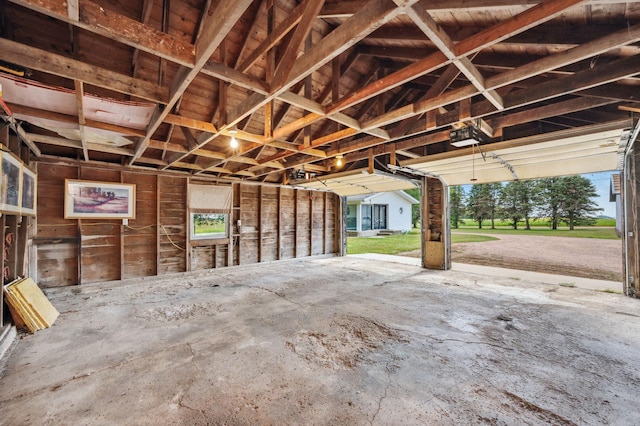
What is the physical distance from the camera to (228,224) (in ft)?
24.9

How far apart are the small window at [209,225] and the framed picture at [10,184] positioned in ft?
12.7

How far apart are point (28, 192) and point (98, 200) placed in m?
2.05

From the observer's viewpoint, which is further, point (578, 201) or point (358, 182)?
point (578, 201)

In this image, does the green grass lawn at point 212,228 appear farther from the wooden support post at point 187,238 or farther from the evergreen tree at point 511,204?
the evergreen tree at point 511,204

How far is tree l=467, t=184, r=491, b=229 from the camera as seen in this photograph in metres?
28.8

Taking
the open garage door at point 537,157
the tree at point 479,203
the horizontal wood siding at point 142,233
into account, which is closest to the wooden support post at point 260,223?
the horizontal wood siding at point 142,233

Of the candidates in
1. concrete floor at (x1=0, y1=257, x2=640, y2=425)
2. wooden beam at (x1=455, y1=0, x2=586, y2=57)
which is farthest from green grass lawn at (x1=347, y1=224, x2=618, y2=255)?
wooden beam at (x1=455, y1=0, x2=586, y2=57)

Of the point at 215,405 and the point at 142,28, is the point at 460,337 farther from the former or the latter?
the point at 142,28

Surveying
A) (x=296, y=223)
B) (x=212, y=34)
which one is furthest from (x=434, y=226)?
(x=212, y=34)

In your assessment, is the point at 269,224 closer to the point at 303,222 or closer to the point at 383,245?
the point at 303,222

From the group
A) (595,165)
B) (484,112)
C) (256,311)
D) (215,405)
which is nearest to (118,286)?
(256,311)

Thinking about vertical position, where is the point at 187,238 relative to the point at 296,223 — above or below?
below

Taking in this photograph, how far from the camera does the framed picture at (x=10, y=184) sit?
108 inches

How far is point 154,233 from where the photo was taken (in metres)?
6.41
